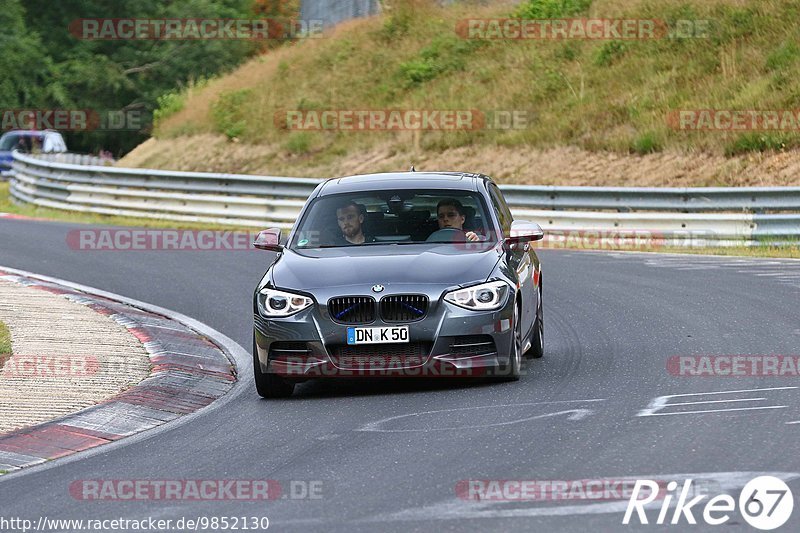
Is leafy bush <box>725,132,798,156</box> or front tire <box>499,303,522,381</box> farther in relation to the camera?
leafy bush <box>725,132,798,156</box>

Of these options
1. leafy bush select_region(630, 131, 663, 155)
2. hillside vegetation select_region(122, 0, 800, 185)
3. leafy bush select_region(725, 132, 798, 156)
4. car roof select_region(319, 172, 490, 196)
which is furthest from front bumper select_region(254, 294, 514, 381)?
leafy bush select_region(630, 131, 663, 155)

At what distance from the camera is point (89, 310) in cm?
1466

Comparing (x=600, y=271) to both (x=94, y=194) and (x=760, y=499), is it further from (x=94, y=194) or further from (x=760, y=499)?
(x=94, y=194)

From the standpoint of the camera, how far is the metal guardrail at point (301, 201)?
21891 mm

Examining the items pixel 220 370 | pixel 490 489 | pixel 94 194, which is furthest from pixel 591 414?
pixel 94 194

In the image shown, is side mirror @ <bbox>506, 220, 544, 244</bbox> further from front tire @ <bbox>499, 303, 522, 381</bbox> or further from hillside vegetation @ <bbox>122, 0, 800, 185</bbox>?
hillside vegetation @ <bbox>122, 0, 800, 185</bbox>

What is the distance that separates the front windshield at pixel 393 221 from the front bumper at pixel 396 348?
3.81 feet

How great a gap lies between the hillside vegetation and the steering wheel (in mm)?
16026

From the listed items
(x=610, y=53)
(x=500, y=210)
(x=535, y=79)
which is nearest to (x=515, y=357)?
(x=500, y=210)

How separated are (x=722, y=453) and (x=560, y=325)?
237 inches

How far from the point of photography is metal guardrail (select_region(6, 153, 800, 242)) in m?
21.9

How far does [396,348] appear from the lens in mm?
9680

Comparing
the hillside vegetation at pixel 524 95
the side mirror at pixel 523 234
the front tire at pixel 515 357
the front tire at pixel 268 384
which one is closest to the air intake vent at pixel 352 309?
the front tire at pixel 268 384

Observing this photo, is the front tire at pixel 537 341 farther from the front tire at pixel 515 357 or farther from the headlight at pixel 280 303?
the headlight at pixel 280 303
